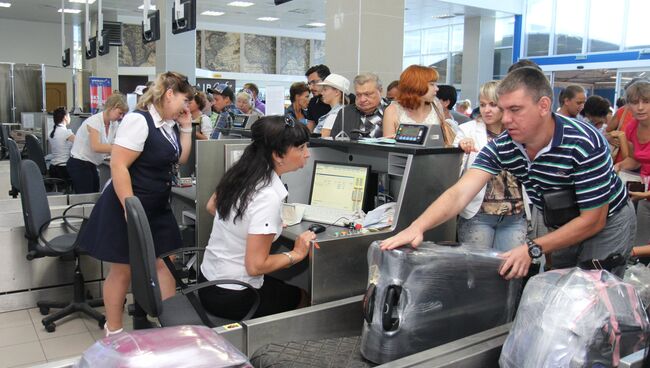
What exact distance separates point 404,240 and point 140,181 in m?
1.55

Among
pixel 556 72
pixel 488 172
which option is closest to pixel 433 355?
pixel 488 172

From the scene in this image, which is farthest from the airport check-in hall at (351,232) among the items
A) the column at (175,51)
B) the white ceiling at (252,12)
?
the white ceiling at (252,12)

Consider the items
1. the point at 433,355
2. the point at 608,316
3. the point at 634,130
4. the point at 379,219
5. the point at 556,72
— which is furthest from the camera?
the point at 556,72

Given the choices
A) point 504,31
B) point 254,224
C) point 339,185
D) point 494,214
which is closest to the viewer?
point 254,224

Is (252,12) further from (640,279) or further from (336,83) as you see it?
(640,279)

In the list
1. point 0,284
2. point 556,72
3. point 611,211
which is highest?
point 556,72

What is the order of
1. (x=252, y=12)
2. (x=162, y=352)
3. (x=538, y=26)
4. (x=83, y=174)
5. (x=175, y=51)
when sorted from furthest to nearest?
1. (x=252, y=12)
2. (x=538, y=26)
3. (x=175, y=51)
4. (x=83, y=174)
5. (x=162, y=352)

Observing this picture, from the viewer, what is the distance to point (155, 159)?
9.14 ft

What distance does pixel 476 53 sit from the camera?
14.1 meters

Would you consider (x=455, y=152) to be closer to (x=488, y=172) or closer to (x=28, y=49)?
(x=488, y=172)

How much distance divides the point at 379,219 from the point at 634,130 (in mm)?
2055

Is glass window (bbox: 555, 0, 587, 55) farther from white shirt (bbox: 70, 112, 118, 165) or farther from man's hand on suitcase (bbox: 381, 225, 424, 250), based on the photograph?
man's hand on suitcase (bbox: 381, 225, 424, 250)

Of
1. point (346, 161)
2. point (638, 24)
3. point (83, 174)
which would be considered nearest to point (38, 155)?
point (83, 174)

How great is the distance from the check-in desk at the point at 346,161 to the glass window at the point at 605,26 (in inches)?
442
